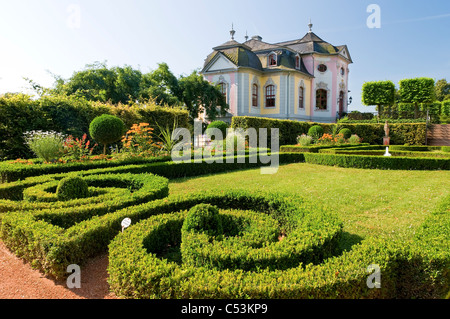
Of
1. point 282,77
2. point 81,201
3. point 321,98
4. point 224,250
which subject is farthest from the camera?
point 321,98

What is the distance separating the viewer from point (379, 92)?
30.1m

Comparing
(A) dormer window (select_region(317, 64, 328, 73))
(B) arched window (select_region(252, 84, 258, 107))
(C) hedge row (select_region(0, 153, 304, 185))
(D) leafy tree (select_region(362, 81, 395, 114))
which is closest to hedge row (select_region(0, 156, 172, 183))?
(C) hedge row (select_region(0, 153, 304, 185))

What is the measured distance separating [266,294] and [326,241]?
3.32 ft

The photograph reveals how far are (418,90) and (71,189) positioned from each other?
111ft

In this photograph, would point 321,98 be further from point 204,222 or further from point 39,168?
point 204,222

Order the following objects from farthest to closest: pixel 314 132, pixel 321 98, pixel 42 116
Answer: pixel 321 98
pixel 314 132
pixel 42 116

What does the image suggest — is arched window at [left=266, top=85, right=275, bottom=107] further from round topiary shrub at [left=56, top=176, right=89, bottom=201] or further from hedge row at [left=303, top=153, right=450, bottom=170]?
round topiary shrub at [left=56, top=176, right=89, bottom=201]

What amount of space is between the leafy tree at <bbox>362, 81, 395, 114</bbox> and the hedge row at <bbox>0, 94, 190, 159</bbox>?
86.0 feet

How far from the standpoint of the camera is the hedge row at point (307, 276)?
2061 millimetres

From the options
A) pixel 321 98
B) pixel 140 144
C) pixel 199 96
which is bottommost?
pixel 140 144

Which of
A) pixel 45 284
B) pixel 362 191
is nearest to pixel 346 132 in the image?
pixel 362 191

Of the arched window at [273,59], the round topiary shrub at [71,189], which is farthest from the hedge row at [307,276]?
the arched window at [273,59]

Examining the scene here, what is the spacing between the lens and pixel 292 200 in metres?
4.19
